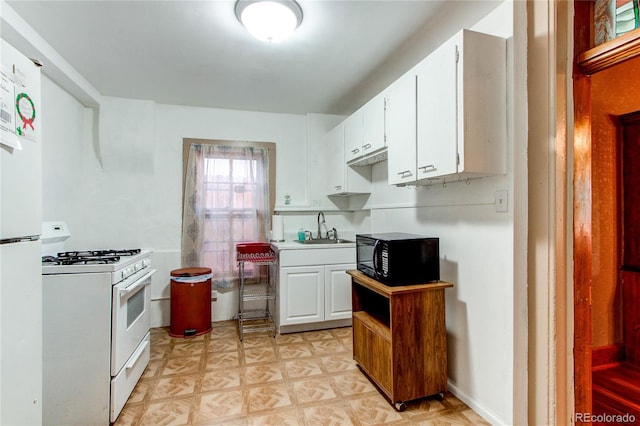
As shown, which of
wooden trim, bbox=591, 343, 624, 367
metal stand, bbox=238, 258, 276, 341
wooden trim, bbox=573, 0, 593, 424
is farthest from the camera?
metal stand, bbox=238, 258, 276, 341

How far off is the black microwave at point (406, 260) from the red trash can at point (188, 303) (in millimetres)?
1932

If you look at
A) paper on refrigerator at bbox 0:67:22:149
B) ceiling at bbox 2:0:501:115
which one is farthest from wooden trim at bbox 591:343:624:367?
paper on refrigerator at bbox 0:67:22:149

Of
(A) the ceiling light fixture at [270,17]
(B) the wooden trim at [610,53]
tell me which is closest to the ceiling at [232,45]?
(A) the ceiling light fixture at [270,17]

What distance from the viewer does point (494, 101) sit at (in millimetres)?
1628

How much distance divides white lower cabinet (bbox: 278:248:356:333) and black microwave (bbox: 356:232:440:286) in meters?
1.15

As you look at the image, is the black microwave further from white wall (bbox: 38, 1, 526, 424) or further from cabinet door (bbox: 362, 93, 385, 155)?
cabinet door (bbox: 362, 93, 385, 155)

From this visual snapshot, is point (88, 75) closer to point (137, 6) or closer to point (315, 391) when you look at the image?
point (137, 6)

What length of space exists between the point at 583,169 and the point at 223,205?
3253 mm

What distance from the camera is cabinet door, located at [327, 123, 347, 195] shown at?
10.8ft

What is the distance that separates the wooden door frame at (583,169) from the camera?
2.72 ft

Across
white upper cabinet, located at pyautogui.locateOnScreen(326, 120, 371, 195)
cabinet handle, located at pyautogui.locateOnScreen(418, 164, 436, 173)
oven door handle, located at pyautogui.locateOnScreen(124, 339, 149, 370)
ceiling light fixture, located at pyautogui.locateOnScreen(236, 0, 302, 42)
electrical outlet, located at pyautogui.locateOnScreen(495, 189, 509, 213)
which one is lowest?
oven door handle, located at pyautogui.locateOnScreen(124, 339, 149, 370)

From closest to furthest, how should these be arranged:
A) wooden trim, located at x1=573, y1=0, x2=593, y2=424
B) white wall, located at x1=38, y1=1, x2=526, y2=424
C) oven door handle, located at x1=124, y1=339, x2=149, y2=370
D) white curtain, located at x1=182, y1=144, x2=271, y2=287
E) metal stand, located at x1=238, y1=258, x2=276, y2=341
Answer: wooden trim, located at x1=573, y1=0, x2=593, y2=424 < white wall, located at x1=38, y1=1, x2=526, y2=424 < oven door handle, located at x1=124, y1=339, x2=149, y2=370 < metal stand, located at x1=238, y1=258, x2=276, y2=341 < white curtain, located at x1=182, y1=144, x2=271, y2=287

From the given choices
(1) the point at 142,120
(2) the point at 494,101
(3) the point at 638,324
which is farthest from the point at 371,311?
(1) the point at 142,120

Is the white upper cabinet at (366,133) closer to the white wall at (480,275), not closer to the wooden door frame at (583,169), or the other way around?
the white wall at (480,275)
